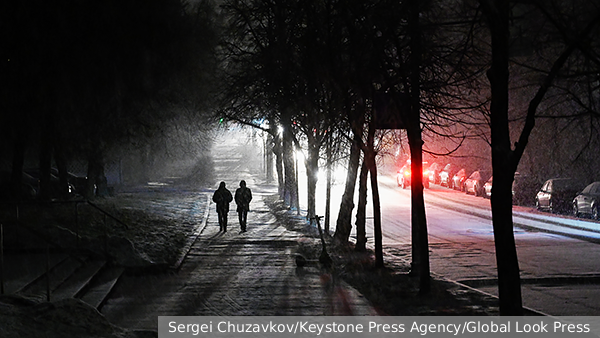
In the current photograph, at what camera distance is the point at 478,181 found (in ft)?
141

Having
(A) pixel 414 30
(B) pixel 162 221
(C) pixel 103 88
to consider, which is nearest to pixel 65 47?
(C) pixel 103 88

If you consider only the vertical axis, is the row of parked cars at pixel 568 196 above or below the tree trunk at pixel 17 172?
below

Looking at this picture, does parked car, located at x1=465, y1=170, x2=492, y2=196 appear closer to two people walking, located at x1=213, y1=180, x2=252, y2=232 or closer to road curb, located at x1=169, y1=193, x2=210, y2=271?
road curb, located at x1=169, y1=193, x2=210, y2=271

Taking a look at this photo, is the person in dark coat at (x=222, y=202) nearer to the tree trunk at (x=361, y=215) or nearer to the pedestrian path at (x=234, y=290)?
the pedestrian path at (x=234, y=290)

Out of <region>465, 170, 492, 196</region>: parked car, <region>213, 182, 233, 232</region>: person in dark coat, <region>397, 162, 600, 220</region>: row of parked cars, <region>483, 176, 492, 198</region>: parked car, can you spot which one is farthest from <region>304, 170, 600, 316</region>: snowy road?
<region>465, 170, 492, 196</region>: parked car

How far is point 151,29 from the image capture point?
1944 cm

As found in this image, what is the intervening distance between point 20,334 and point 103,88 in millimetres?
12424

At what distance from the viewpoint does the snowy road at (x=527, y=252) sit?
Answer: 39.9ft

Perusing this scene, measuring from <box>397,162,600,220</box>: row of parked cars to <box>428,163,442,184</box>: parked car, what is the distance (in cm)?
202

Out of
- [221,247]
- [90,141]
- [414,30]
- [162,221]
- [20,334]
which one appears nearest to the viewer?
[20,334]

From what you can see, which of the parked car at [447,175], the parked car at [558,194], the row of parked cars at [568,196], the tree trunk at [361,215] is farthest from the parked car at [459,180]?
the tree trunk at [361,215]

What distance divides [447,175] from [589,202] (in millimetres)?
26122

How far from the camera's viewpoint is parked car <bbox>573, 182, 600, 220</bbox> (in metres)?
27.3

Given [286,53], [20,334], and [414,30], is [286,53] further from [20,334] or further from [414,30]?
[20,334]
